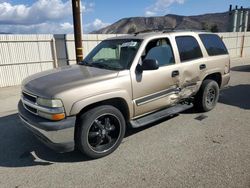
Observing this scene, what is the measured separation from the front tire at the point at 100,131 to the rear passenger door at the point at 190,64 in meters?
1.77

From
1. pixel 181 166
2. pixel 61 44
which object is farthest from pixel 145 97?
pixel 61 44

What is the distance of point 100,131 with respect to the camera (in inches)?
148

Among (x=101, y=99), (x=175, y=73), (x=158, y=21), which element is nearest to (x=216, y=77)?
(x=175, y=73)

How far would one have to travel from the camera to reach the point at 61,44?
11.2m

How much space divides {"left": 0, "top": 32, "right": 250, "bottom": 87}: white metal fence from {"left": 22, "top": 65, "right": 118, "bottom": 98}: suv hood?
22.3 feet

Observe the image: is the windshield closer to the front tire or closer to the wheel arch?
the front tire

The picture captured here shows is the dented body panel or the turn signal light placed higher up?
the dented body panel

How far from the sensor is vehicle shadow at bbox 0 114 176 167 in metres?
3.74

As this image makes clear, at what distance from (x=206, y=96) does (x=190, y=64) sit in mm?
1107

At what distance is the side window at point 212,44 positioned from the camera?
18.4 ft

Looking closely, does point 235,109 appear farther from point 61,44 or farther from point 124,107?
point 61,44

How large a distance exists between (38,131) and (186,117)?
342cm

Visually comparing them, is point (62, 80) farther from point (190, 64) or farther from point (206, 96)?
point (206, 96)

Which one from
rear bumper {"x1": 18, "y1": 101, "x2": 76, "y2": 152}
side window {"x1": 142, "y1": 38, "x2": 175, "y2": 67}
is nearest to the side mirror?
side window {"x1": 142, "y1": 38, "x2": 175, "y2": 67}
